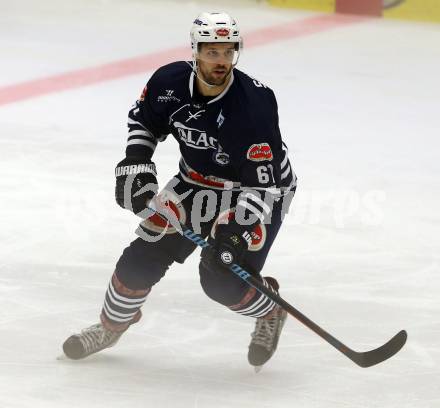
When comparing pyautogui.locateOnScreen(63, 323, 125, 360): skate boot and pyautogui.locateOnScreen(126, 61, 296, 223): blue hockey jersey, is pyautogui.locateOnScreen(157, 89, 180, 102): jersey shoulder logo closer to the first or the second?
pyautogui.locateOnScreen(126, 61, 296, 223): blue hockey jersey

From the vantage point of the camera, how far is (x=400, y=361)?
3729 mm

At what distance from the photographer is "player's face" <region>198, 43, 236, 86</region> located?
3.41 metres

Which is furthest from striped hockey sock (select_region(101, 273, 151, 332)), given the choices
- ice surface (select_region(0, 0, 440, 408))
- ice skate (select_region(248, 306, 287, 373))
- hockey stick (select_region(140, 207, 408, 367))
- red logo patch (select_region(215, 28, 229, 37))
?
red logo patch (select_region(215, 28, 229, 37))

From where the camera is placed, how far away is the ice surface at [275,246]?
3549mm

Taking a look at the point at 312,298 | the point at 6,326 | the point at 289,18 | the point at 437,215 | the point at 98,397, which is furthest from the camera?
the point at 289,18

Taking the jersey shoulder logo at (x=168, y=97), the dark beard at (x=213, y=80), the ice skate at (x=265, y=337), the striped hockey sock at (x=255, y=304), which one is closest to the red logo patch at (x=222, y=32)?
the dark beard at (x=213, y=80)

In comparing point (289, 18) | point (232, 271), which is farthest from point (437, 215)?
point (289, 18)

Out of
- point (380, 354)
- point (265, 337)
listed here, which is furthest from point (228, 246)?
point (380, 354)

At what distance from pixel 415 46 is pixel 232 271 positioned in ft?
17.5

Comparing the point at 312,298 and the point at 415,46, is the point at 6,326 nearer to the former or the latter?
the point at 312,298

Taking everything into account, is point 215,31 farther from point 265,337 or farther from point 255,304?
point 265,337

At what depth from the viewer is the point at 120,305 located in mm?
3641

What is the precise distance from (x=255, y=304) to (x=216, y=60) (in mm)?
751

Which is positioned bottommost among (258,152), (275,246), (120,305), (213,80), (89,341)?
(275,246)
